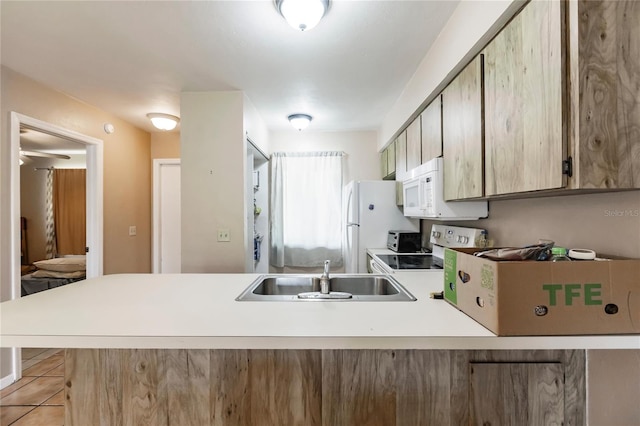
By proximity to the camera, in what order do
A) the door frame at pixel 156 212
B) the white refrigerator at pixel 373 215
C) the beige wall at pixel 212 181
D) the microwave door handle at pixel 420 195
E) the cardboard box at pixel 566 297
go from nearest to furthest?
the cardboard box at pixel 566 297 < the microwave door handle at pixel 420 195 < the beige wall at pixel 212 181 < the white refrigerator at pixel 373 215 < the door frame at pixel 156 212

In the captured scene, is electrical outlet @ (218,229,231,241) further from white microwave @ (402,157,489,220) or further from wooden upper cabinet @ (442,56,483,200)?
wooden upper cabinet @ (442,56,483,200)

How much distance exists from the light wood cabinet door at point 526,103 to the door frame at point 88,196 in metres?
3.28

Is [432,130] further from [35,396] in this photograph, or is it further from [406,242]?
[35,396]

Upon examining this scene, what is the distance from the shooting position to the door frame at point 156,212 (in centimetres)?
387

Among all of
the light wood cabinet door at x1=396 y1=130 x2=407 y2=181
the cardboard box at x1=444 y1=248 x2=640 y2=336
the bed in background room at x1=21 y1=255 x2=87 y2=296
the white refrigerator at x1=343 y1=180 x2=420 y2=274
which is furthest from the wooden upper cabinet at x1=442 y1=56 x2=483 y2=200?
the bed in background room at x1=21 y1=255 x2=87 y2=296

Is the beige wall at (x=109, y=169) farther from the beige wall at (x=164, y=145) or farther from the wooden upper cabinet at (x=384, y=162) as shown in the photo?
the wooden upper cabinet at (x=384, y=162)

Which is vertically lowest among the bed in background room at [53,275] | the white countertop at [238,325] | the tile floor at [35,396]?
the tile floor at [35,396]

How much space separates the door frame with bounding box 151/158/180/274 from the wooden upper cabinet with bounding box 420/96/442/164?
330 cm

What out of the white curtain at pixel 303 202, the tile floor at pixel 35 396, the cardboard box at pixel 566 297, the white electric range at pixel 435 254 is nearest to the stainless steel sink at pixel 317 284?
the white electric range at pixel 435 254

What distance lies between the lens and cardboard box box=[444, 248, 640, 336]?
2.60 feet

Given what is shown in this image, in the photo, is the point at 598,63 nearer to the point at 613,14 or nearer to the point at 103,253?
the point at 613,14

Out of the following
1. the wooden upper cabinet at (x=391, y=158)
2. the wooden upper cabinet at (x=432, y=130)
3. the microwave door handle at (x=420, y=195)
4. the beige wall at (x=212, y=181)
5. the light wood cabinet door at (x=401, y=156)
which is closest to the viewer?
the wooden upper cabinet at (x=432, y=130)

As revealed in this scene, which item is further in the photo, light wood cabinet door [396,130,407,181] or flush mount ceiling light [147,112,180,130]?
flush mount ceiling light [147,112,180,130]

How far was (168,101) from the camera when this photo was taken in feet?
9.16
